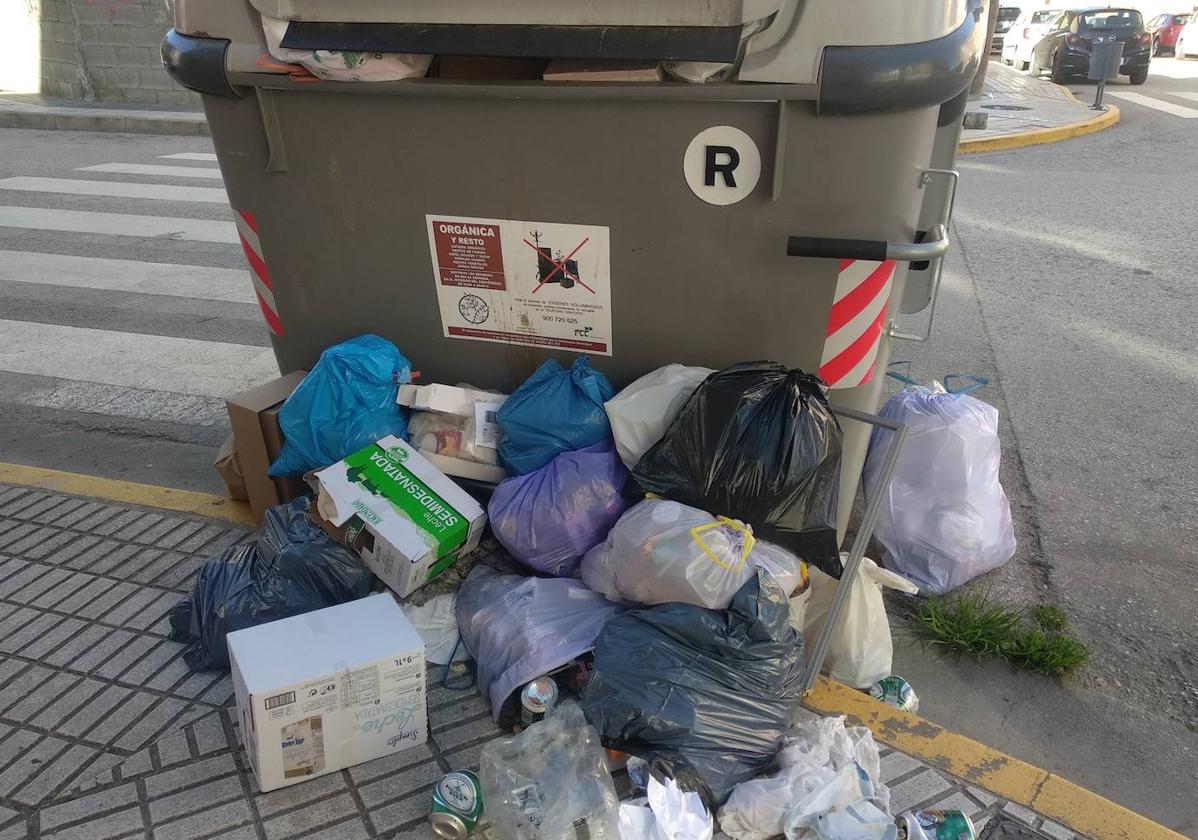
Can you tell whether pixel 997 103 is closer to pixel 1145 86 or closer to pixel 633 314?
pixel 1145 86

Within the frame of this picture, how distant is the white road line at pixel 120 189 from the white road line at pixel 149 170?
1.45 feet

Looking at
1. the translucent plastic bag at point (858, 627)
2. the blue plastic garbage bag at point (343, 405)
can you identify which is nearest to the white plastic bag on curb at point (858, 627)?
the translucent plastic bag at point (858, 627)

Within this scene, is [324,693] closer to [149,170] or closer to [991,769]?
[991,769]

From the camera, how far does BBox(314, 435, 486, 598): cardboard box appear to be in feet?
8.59

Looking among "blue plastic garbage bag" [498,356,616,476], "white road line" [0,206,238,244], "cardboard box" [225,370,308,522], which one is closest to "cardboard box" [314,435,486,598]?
"blue plastic garbage bag" [498,356,616,476]

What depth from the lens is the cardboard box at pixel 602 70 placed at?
237 centimetres

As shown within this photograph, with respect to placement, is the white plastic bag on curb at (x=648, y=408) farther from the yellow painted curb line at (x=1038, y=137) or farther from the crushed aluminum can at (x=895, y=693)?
the yellow painted curb line at (x=1038, y=137)

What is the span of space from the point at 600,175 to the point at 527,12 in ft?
1.52

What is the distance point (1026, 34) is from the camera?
1975cm

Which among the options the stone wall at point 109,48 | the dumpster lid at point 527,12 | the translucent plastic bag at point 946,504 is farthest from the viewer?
the stone wall at point 109,48

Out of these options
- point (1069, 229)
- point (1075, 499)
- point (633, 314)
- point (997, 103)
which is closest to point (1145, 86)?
point (997, 103)

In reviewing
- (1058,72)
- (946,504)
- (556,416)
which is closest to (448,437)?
(556,416)

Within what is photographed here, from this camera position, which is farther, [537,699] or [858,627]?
[858,627]

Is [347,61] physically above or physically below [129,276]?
above
